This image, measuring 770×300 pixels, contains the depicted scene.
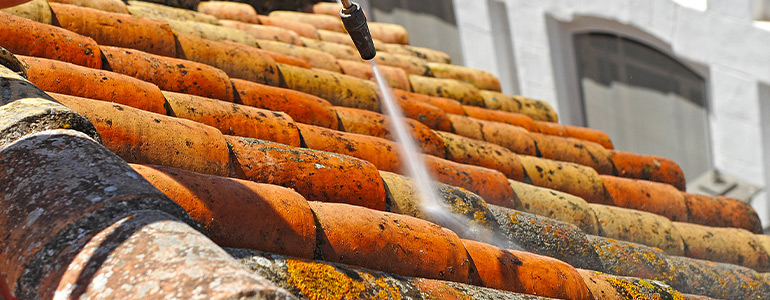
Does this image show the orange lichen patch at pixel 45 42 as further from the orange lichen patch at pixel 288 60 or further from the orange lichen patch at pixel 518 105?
the orange lichen patch at pixel 518 105

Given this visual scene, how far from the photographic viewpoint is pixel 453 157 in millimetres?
4008

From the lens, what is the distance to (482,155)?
13.6 feet

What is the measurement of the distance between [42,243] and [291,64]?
328 centimetres

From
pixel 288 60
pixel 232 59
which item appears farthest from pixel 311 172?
pixel 288 60

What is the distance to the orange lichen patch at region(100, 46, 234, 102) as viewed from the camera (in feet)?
10.5

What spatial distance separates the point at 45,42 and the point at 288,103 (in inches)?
44.9

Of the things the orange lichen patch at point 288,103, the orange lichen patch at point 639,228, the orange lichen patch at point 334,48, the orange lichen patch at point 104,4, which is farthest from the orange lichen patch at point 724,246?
the orange lichen patch at point 104,4

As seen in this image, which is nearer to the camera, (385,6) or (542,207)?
(542,207)

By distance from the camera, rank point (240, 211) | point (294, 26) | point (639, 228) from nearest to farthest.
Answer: point (240, 211) → point (639, 228) → point (294, 26)

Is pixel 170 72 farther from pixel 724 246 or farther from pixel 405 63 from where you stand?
pixel 724 246

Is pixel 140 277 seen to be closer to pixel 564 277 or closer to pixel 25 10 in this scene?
pixel 564 277

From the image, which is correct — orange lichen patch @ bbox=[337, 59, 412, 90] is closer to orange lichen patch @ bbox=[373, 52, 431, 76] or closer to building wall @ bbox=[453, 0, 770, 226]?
orange lichen patch @ bbox=[373, 52, 431, 76]

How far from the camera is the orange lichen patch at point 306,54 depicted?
504 centimetres

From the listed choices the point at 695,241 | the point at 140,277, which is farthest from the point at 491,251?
the point at 695,241
